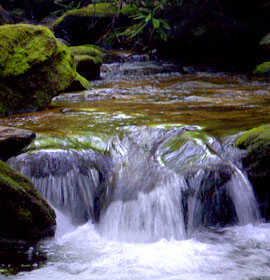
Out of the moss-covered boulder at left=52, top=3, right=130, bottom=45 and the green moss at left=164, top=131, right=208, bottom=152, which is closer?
the green moss at left=164, top=131, right=208, bottom=152

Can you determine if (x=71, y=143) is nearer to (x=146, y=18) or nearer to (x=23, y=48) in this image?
(x=146, y=18)

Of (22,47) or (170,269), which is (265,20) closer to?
(22,47)

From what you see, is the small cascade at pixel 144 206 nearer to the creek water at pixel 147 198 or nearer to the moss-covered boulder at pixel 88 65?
the creek water at pixel 147 198

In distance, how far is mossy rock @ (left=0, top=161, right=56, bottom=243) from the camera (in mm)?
3420

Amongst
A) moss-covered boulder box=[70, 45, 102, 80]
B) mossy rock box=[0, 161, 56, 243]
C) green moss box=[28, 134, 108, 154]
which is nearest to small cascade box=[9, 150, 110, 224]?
green moss box=[28, 134, 108, 154]

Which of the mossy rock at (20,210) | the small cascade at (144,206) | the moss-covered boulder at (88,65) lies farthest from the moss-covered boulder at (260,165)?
the moss-covered boulder at (88,65)

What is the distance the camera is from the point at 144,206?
4.01 metres

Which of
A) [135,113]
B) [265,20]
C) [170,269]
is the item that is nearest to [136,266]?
[170,269]

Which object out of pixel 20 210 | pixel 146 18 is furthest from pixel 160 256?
pixel 146 18

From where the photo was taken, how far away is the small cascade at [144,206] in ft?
12.7

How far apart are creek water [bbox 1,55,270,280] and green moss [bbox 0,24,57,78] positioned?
49.0 inches

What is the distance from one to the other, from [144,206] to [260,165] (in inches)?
52.6

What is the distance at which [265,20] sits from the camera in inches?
557

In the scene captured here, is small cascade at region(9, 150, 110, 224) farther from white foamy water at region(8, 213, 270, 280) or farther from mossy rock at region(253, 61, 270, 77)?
mossy rock at region(253, 61, 270, 77)
